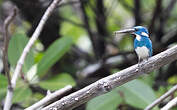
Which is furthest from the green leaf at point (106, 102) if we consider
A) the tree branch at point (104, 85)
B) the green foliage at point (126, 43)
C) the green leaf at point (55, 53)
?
the green foliage at point (126, 43)

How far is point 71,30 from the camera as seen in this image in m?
2.25

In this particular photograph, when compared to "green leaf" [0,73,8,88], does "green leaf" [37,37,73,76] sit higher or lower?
higher

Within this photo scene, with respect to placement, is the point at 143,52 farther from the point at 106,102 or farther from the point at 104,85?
the point at 106,102

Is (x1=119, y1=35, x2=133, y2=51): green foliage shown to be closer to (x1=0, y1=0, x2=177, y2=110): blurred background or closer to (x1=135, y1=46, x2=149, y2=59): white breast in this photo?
(x1=0, y1=0, x2=177, y2=110): blurred background

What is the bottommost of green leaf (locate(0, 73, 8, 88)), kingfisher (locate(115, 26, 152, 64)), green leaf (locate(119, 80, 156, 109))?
green leaf (locate(119, 80, 156, 109))

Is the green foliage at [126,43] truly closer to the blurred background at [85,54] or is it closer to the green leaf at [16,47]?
the blurred background at [85,54]

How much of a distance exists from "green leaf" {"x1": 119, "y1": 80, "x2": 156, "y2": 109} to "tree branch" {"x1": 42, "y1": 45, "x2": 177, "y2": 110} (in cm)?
53

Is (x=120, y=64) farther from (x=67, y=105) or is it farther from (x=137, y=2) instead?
(x=67, y=105)

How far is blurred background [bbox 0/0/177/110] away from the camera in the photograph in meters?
1.52

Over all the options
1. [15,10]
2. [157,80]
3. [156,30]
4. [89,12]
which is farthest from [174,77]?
[15,10]

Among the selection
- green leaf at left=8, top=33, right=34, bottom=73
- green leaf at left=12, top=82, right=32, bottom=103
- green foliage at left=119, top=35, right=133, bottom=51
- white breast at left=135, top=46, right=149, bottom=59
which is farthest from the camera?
green foliage at left=119, top=35, right=133, bottom=51

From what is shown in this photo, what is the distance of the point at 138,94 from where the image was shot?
1523 mm

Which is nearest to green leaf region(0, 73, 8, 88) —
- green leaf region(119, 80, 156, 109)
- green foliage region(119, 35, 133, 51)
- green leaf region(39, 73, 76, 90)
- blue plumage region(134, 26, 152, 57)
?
green leaf region(39, 73, 76, 90)

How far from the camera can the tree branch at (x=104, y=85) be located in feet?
3.05
